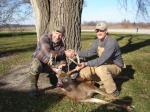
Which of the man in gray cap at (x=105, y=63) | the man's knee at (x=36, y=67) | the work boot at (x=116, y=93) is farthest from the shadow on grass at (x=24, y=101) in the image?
the work boot at (x=116, y=93)

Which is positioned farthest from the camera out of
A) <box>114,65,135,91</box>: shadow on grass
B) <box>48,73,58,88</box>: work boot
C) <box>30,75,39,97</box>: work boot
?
<box>114,65,135,91</box>: shadow on grass

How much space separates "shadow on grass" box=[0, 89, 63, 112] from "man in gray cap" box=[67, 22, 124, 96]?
34.6 inches

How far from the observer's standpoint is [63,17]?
10.3 metres

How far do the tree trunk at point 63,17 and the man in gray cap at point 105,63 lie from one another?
205 centimetres

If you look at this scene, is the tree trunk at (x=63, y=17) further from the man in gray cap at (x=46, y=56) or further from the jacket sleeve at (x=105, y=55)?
the jacket sleeve at (x=105, y=55)

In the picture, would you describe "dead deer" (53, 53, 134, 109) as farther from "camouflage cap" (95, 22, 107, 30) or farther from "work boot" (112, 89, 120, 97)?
"camouflage cap" (95, 22, 107, 30)

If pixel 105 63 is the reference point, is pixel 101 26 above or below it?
above

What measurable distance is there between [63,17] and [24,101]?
3313 millimetres

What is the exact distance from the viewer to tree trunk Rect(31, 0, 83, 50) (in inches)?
405

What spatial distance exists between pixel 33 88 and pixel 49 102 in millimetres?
642

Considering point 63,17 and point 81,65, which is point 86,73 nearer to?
point 81,65

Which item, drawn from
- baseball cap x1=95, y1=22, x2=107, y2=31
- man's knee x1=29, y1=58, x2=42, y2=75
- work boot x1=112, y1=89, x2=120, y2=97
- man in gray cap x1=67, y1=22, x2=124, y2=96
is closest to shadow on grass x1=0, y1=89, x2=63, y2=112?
man's knee x1=29, y1=58, x2=42, y2=75

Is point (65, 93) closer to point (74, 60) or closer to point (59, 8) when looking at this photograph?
point (74, 60)

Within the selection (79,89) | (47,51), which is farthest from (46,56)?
(79,89)
